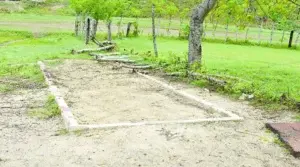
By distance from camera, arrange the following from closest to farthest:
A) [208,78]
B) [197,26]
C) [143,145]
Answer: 1. [143,145]
2. [208,78]
3. [197,26]

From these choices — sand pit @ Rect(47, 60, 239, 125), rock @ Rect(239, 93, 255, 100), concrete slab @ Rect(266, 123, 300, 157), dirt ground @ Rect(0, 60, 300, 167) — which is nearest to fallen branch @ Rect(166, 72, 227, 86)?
rock @ Rect(239, 93, 255, 100)

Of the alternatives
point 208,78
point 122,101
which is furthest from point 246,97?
point 122,101

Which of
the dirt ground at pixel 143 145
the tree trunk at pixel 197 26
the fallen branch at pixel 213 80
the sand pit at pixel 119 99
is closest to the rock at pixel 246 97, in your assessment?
the fallen branch at pixel 213 80

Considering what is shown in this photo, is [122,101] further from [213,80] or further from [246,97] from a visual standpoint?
[213,80]

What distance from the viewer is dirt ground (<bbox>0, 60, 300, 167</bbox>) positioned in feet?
19.0

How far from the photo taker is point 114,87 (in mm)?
11180

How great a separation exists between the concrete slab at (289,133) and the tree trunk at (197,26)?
7.01 m

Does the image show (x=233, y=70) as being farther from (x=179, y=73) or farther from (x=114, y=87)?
(x=114, y=87)

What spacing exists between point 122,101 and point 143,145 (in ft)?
10.1

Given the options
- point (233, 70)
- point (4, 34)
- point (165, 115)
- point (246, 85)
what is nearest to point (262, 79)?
point (233, 70)

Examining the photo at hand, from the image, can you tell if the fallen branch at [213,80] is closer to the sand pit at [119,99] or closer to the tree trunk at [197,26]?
the sand pit at [119,99]

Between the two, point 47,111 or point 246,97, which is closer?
point 47,111

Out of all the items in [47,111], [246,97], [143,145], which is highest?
[143,145]

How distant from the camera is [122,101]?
933 cm
